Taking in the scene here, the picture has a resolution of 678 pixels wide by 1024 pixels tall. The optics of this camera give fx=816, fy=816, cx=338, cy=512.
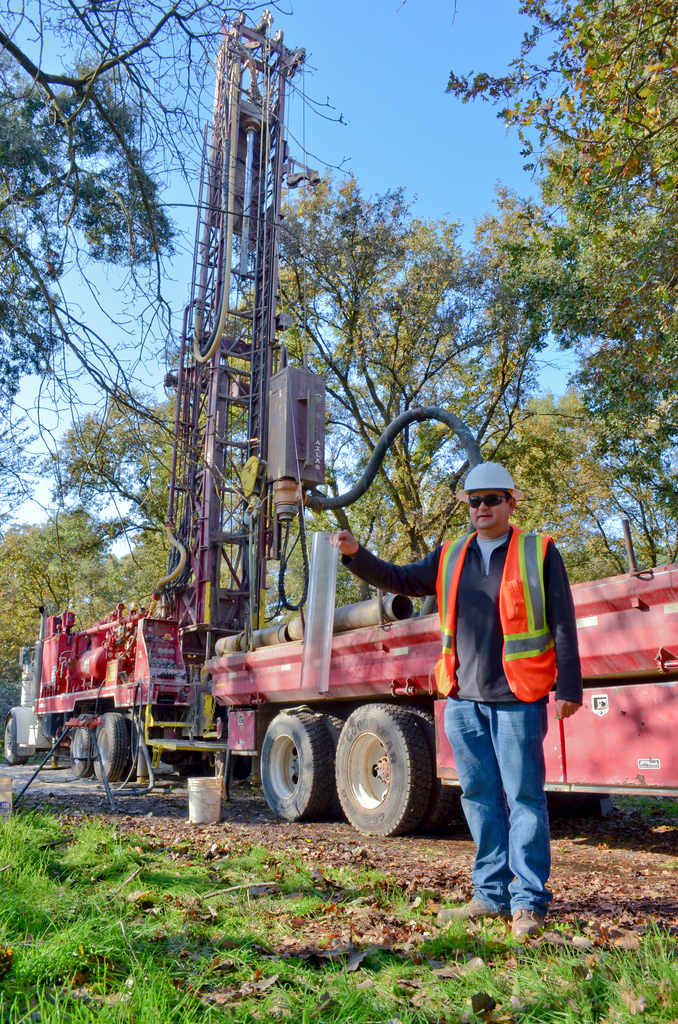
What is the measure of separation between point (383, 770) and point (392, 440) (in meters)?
4.35

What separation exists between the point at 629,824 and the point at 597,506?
1617 centimetres

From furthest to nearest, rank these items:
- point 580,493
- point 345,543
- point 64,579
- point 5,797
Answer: point 64,579, point 580,493, point 5,797, point 345,543

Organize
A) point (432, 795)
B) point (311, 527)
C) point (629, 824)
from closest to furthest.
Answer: point (432, 795) < point (629, 824) < point (311, 527)

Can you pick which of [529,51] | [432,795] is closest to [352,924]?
[432,795]

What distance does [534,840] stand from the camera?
3498 millimetres

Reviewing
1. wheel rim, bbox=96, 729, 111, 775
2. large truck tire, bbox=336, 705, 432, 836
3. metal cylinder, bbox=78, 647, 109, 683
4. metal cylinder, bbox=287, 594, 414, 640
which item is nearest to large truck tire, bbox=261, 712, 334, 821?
large truck tire, bbox=336, 705, 432, 836

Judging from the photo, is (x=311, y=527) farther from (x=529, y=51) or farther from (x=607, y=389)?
(x=529, y=51)

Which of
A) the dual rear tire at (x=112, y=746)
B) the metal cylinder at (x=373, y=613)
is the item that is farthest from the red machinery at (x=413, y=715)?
the dual rear tire at (x=112, y=746)

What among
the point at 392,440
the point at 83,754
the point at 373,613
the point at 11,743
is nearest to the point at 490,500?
the point at 373,613

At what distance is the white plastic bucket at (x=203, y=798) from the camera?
757 cm

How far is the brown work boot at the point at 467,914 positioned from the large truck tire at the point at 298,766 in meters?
4.54

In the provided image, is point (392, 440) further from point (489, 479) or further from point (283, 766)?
point (489, 479)

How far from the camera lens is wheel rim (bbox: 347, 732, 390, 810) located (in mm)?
7387

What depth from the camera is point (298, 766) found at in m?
8.45
